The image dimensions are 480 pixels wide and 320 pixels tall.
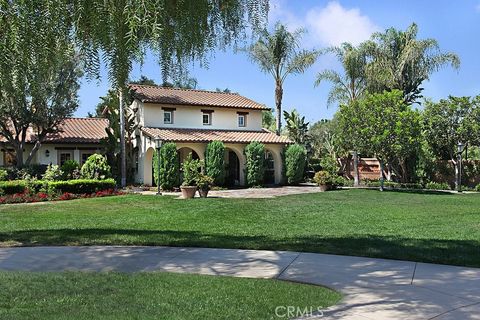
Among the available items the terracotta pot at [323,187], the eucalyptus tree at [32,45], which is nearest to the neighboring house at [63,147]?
the terracotta pot at [323,187]

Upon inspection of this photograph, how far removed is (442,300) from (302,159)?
2586 cm

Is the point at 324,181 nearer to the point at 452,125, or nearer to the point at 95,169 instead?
the point at 452,125

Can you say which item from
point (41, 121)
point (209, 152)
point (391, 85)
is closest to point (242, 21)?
point (209, 152)

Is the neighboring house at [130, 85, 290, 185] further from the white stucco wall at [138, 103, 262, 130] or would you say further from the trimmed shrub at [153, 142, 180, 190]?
the trimmed shrub at [153, 142, 180, 190]

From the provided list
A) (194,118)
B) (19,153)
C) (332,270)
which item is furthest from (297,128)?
(332,270)

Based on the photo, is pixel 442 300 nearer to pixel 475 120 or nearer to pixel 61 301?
pixel 61 301

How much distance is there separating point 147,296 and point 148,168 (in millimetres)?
24365

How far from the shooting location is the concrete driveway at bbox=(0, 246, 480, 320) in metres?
5.12

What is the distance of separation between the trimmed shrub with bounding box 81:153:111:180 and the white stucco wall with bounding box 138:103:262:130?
480 cm

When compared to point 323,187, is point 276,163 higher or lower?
higher

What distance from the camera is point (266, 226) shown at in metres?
12.5

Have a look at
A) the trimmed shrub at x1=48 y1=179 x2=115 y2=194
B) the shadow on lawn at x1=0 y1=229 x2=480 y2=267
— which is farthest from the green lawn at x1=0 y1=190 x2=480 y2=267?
the trimmed shrub at x1=48 y1=179 x2=115 y2=194

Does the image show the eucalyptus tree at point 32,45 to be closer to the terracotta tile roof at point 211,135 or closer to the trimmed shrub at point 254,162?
the terracotta tile roof at point 211,135

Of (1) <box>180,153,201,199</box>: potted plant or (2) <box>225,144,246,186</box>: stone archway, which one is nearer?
(1) <box>180,153,201,199</box>: potted plant
